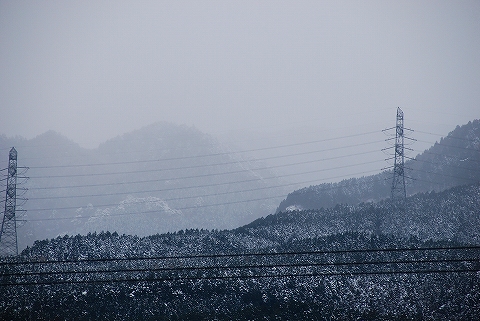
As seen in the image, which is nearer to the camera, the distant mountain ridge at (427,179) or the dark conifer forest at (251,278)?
the dark conifer forest at (251,278)

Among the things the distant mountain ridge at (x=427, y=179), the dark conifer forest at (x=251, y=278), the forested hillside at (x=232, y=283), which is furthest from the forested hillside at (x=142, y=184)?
the forested hillside at (x=232, y=283)

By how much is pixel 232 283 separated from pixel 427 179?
49958 millimetres

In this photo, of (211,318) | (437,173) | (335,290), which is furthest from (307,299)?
(437,173)

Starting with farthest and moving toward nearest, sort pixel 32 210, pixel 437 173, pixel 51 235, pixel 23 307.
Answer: pixel 32 210 < pixel 51 235 < pixel 437 173 < pixel 23 307

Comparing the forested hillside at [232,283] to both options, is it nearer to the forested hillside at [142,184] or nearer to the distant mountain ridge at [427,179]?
the distant mountain ridge at [427,179]

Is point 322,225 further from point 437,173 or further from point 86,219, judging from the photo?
point 86,219

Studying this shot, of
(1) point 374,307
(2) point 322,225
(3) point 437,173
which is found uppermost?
(3) point 437,173

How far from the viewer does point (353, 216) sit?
173ft

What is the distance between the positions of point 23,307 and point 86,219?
3134 inches

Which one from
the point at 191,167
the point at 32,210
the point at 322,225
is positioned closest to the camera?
the point at 322,225

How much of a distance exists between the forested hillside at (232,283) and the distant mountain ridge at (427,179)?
28.0 metres

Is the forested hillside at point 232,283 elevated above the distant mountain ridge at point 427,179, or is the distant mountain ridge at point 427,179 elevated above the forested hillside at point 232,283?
the distant mountain ridge at point 427,179

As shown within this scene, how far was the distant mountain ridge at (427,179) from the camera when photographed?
69.9 metres

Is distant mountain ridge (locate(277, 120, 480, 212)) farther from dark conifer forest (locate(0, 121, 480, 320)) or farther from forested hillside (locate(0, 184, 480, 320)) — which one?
forested hillside (locate(0, 184, 480, 320))
